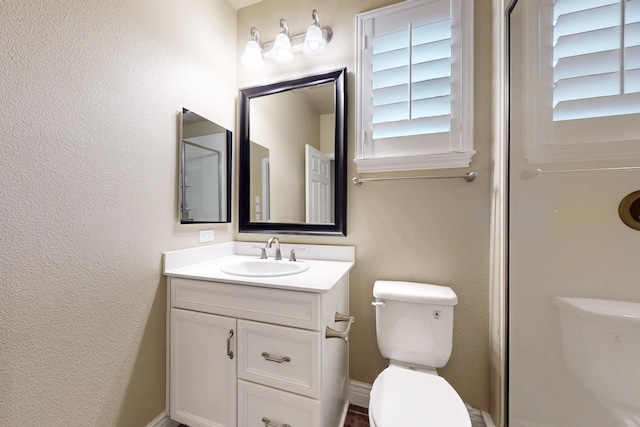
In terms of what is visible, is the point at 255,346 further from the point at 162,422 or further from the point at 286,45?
the point at 286,45

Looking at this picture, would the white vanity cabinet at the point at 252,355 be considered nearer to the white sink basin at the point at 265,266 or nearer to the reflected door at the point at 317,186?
the white sink basin at the point at 265,266

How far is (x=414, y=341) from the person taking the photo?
119 centimetres

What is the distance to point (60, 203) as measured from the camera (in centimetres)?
87

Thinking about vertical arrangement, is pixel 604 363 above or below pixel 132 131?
below

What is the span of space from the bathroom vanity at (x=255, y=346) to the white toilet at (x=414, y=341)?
219mm

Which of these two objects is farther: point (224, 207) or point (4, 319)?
point (224, 207)

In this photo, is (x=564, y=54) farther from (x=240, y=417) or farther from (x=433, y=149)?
(x=240, y=417)

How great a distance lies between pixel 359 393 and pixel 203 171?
1.60 metres

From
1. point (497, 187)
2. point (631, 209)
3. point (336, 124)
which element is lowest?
point (631, 209)

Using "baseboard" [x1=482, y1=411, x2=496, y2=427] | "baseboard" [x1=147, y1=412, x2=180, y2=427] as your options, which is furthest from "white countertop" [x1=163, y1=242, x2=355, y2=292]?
"baseboard" [x1=482, y1=411, x2=496, y2=427]

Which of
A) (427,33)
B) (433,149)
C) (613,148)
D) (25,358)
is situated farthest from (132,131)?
(613,148)

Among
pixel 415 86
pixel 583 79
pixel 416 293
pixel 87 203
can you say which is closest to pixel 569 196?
pixel 583 79

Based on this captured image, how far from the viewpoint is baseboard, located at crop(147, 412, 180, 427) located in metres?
1.18

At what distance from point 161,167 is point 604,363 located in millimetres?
1998
